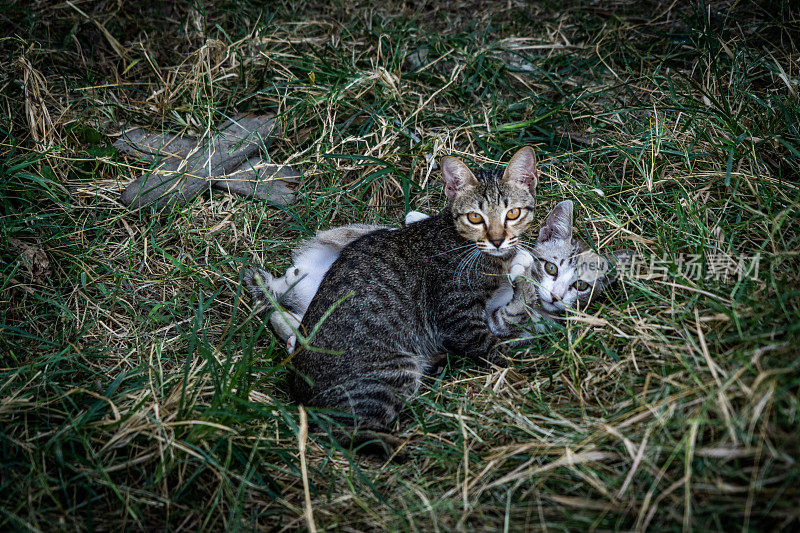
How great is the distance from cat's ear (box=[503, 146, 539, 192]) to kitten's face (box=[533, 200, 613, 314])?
0.70ft

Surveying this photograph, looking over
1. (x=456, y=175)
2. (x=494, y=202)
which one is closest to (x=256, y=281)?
(x=456, y=175)

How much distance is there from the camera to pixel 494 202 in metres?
A: 2.88

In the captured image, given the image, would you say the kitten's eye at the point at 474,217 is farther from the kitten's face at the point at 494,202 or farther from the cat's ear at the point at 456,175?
the cat's ear at the point at 456,175

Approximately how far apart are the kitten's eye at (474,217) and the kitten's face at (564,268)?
42cm

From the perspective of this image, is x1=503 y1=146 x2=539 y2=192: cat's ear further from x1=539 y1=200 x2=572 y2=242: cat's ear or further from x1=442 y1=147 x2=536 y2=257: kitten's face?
x1=539 y1=200 x2=572 y2=242: cat's ear

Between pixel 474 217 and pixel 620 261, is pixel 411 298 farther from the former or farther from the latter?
pixel 620 261

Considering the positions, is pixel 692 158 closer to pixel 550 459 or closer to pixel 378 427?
pixel 550 459

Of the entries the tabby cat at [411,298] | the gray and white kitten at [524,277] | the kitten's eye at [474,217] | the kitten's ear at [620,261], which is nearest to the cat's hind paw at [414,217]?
the gray and white kitten at [524,277]

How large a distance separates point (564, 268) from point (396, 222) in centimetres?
127

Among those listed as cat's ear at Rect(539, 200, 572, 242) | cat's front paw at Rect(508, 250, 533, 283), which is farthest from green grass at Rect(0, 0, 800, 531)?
cat's front paw at Rect(508, 250, 533, 283)

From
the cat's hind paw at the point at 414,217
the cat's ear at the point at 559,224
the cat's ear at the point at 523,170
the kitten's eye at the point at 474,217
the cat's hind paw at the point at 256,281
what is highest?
the cat's ear at the point at 523,170

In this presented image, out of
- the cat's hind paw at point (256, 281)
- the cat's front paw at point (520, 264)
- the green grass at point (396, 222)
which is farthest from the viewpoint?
the cat's hind paw at point (256, 281)

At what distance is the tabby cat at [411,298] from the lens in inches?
105

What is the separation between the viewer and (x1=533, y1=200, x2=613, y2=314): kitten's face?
9.43ft
